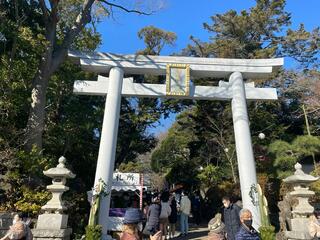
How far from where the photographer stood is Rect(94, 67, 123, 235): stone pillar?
33.8 ft

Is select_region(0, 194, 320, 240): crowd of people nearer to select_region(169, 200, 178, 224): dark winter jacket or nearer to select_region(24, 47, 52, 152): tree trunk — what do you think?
select_region(169, 200, 178, 224): dark winter jacket

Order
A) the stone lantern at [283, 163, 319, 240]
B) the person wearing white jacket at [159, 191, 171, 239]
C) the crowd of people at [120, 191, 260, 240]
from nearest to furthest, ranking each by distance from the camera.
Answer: the crowd of people at [120, 191, 260, 240] → the stone lantern at [283, 163, 319, 240] → the person wearing white jacket at [159, 191, 171, 239]

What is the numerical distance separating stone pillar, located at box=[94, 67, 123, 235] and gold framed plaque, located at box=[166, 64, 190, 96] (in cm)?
165

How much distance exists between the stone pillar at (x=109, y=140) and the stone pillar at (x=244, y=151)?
3.95m

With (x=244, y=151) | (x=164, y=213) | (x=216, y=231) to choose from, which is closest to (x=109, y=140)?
(x=164, y=213)

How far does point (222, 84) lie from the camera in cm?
1233

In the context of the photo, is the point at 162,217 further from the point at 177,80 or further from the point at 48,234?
the point at 177,80

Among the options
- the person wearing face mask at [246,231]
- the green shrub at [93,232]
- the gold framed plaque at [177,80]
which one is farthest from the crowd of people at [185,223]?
the gold framed plaque at [177,80]

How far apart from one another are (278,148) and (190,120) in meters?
7.36

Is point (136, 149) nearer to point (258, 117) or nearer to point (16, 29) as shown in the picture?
point (258, 117)

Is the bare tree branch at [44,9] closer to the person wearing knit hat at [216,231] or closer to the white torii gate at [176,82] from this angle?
the white torii gate at [176,82]

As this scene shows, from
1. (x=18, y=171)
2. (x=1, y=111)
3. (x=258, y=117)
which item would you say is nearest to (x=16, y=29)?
(x=1, y=111)

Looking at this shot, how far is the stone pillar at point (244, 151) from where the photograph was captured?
33.8 feet

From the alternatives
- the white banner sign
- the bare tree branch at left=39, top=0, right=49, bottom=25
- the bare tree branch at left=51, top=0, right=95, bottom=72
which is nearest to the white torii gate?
the bare tree branch at left=51, top=0, right=95, bottom=72
